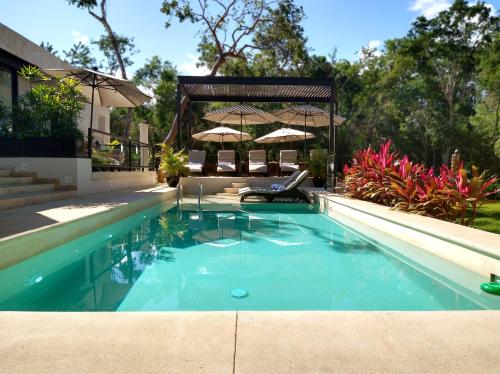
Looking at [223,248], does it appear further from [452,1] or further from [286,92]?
[452,1]

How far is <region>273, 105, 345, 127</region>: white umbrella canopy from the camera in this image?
44.7 feet

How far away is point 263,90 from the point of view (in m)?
12.9

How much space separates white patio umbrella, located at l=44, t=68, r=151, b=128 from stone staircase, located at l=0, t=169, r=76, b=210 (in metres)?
2.52

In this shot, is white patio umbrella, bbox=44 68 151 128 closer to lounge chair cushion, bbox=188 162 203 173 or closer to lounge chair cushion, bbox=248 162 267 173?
lounge chair cushion, bbox=188 162 203 173

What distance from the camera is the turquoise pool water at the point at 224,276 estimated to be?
9.30 feet

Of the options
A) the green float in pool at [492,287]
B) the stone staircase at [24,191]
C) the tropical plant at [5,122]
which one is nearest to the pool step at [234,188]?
the stone staircase at [24,191]

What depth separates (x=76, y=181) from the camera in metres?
7.87

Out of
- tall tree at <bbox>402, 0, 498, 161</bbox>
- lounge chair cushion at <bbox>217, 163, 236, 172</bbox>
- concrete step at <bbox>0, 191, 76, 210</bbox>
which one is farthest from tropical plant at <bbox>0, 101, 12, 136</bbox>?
tall tree at <bbox>402, 0, 498, 161</bbox>

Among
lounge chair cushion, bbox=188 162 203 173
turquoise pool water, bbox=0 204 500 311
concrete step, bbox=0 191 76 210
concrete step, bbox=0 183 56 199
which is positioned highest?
lounge chair cushion, bbox=188 162 203 173

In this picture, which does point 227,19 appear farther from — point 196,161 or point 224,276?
point 224,276

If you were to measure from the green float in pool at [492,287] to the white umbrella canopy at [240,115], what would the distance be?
11587 mm

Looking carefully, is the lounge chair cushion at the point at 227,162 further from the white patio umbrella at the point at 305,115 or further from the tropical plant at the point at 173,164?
the white patio umbrella at the point at 305,115

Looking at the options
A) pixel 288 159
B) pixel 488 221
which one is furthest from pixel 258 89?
pixel 488 221

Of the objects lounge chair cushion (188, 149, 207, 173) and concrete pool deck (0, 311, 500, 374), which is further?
lounge chair cushion (188, 149, 207, 173)
